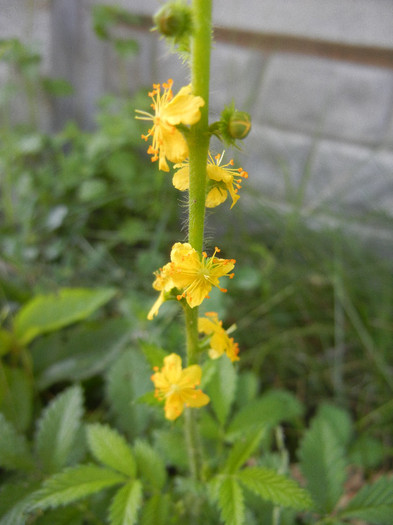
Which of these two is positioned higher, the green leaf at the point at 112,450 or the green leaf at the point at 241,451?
the green leaf at the point at 241,451

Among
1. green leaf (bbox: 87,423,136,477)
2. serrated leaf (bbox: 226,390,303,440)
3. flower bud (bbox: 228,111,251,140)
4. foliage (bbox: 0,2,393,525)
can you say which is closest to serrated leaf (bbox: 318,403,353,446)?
foliage (bbox: 0,2,393,525)

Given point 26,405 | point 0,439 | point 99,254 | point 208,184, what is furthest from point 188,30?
point 99,254

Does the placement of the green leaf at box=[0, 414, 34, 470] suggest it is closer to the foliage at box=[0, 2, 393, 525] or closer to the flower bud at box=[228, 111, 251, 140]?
the foliage at box=[0, 2, 393, 525]

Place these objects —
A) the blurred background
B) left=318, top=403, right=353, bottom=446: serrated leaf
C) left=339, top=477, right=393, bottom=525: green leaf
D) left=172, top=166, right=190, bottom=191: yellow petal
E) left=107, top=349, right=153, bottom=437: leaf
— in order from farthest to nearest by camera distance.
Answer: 1. the blurred background
2. left=318, top=403, right=353, bottom=446: serrated leaf
3. left=107, top=349, right=153, bottom=437: leaf
4. left=339, top=477, right=393, bottom=525: green leaf
5. left=172, top=166, right=190, bottom=191: yellow petal

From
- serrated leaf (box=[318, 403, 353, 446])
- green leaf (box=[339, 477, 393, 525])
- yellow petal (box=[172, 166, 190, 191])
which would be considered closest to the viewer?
yellow petal (box=[172, 166, 190, 191])

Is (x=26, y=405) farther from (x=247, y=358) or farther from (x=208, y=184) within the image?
(x=208, y=184)

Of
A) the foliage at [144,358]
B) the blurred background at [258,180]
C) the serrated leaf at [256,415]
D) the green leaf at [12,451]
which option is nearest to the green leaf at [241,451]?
the foliage at [144,358]

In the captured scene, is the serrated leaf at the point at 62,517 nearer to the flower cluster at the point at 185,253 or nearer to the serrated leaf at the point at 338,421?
the flower cluster at the point at 185,253
